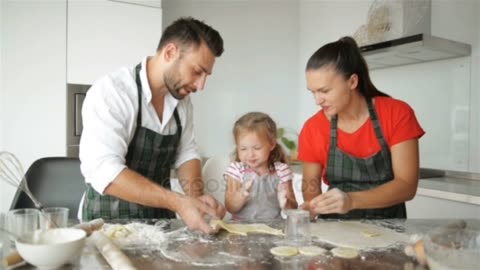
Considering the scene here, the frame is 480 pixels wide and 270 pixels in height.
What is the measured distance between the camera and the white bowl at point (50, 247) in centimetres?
69

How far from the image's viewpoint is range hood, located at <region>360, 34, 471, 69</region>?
6.35 feet

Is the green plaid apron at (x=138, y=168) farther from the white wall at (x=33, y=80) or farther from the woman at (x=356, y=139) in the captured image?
the white wall at (x=33, y=80)

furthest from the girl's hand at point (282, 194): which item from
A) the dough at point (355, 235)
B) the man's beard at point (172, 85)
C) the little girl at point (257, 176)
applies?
the man's beard at point (172, 85)

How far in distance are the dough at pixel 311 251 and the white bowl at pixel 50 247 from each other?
0.47 metres

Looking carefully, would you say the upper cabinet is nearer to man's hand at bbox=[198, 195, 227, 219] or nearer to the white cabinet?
man's hand at bbox=[198, 195, 227, 219]

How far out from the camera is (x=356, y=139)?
1350 mm

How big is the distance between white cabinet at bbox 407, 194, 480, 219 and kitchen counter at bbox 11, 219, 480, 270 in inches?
43.4

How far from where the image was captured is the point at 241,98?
118 inches

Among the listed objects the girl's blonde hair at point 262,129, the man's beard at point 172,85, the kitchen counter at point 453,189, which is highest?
the man's beard at point 172,85

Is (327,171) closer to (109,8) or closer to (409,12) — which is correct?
(409,12)

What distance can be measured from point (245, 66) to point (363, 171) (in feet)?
6.03

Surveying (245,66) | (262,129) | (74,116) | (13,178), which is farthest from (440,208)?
(74,116)

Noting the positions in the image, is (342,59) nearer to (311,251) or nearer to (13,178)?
(311,251)

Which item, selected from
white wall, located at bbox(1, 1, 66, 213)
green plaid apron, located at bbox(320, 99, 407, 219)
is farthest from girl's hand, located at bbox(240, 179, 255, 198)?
white wall, located at bbox(1, 1, 66, 213)
